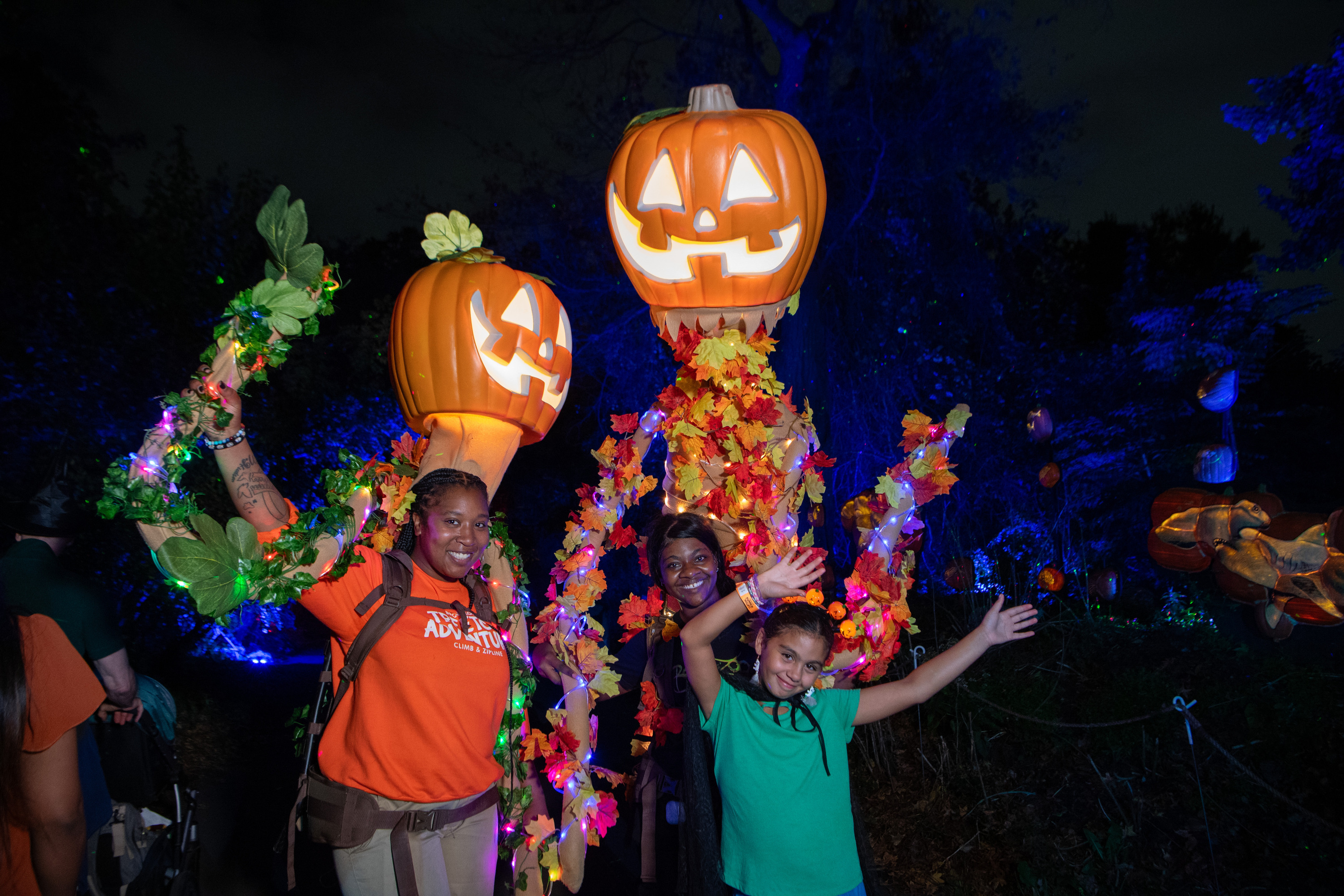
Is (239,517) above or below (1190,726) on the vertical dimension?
above

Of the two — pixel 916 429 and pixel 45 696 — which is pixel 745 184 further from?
pixel 45 696

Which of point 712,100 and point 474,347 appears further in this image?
point 712,100

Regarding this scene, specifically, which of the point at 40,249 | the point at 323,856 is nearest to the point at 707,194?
the point at 323,856

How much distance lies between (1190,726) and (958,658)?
3.82 m

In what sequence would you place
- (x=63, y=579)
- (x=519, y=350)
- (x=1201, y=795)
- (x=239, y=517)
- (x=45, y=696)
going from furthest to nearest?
(x=1201, y=795), (x=519, y=350), (x=63, y=579), (x=239, y=517), (x=45, y=696)

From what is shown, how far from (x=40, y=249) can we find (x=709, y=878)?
8.08 m

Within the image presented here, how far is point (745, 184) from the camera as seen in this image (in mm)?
3465

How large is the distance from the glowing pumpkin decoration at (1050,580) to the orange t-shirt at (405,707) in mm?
7498

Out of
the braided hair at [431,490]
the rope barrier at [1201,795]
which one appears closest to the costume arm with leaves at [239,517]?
the braided hair at [431,490]

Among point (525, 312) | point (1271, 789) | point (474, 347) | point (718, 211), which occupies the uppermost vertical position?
point (718, 211)

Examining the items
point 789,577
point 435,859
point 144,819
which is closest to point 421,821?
point 435,859

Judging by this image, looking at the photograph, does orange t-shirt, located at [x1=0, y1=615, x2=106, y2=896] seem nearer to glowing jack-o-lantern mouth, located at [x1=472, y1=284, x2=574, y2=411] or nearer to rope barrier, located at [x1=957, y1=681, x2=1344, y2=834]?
glowing jack-o-lantern mouth, located at [x1=472, y1=284, x2=574, y2=411]

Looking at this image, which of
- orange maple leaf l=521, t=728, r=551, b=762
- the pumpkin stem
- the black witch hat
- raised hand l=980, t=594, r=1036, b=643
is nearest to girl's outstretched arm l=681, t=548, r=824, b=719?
raised hand l=980, t=594, r=1036, b=643

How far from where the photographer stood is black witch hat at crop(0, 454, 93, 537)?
135 inches
